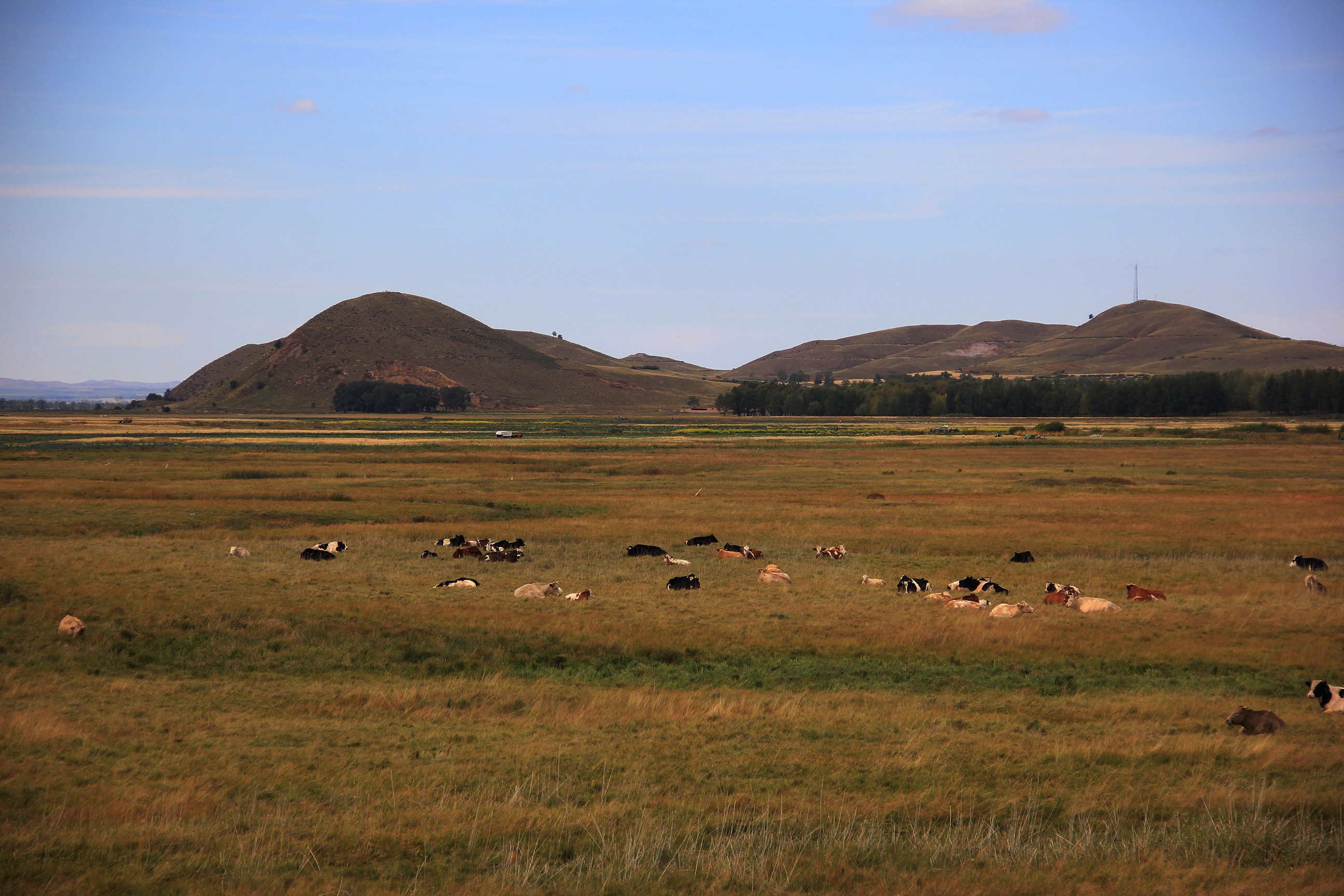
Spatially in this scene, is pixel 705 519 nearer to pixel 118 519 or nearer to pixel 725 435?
pixel 118 519

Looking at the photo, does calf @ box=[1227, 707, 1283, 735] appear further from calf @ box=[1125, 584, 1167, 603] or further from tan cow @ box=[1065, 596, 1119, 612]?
calf @ box=[1125, 584, 1167, 603]

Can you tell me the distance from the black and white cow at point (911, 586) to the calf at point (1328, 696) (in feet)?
28.3

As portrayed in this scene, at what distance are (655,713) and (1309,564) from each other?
20.4m

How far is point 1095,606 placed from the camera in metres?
20.0

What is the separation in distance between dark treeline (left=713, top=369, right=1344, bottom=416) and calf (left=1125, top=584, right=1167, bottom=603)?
456ft

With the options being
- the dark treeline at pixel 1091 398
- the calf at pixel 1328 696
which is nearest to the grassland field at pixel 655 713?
the calf at pixel 1328 696

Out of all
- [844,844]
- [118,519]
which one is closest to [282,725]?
[844,844]

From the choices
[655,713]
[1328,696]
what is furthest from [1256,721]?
[655,713]

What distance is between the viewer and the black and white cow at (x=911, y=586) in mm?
21891

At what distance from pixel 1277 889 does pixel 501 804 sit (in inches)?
283

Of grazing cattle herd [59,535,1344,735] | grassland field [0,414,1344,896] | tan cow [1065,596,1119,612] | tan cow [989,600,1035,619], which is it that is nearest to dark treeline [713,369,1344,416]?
grassland field [0,414,1344,896]

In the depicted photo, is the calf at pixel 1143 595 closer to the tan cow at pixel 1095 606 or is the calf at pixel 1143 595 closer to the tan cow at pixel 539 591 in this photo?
the tan cow at pixel 1095 606

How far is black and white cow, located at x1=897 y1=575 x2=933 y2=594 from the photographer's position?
71.8 ft

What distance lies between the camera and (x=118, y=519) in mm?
32250
